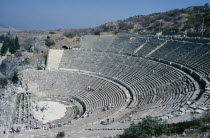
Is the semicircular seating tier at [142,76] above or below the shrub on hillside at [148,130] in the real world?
above

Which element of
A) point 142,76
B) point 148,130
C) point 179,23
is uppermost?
point 179,23

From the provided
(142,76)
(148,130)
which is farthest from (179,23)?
(148,130)

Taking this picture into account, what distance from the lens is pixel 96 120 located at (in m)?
21.1

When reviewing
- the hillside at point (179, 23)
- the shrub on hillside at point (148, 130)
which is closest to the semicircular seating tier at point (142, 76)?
the shrub on hillside at point (148, 130)

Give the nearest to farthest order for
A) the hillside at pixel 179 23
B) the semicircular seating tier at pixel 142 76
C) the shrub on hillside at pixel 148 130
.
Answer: the shrub on hillside at pixel 148 130, the semicircular seating tier at pixel 142 76, the hillside at pixel 179 23

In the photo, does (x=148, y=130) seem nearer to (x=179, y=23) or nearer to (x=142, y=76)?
(x=142, y=76)

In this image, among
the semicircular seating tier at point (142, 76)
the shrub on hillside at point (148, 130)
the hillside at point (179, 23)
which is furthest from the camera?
the hillside at point (179, 23)

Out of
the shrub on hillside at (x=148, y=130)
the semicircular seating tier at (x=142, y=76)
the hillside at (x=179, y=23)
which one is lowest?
the shrub on hillside at (x=148, y=130)

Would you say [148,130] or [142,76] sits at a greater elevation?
[142,76]

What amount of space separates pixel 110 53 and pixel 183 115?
25.8m

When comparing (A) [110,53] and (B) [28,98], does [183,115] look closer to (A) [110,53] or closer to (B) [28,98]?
(B) [28,98]

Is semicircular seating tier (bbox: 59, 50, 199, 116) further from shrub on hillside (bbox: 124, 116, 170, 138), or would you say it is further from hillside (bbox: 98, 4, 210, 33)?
hillside (bbox: 98, 4, 210, 33)

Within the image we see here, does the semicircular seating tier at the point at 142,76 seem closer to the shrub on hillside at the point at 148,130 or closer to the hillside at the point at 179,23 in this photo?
the shrub on hillside at the point at 148,130

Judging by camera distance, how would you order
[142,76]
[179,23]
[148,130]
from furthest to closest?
[179,23], [142,76], [148,130]
